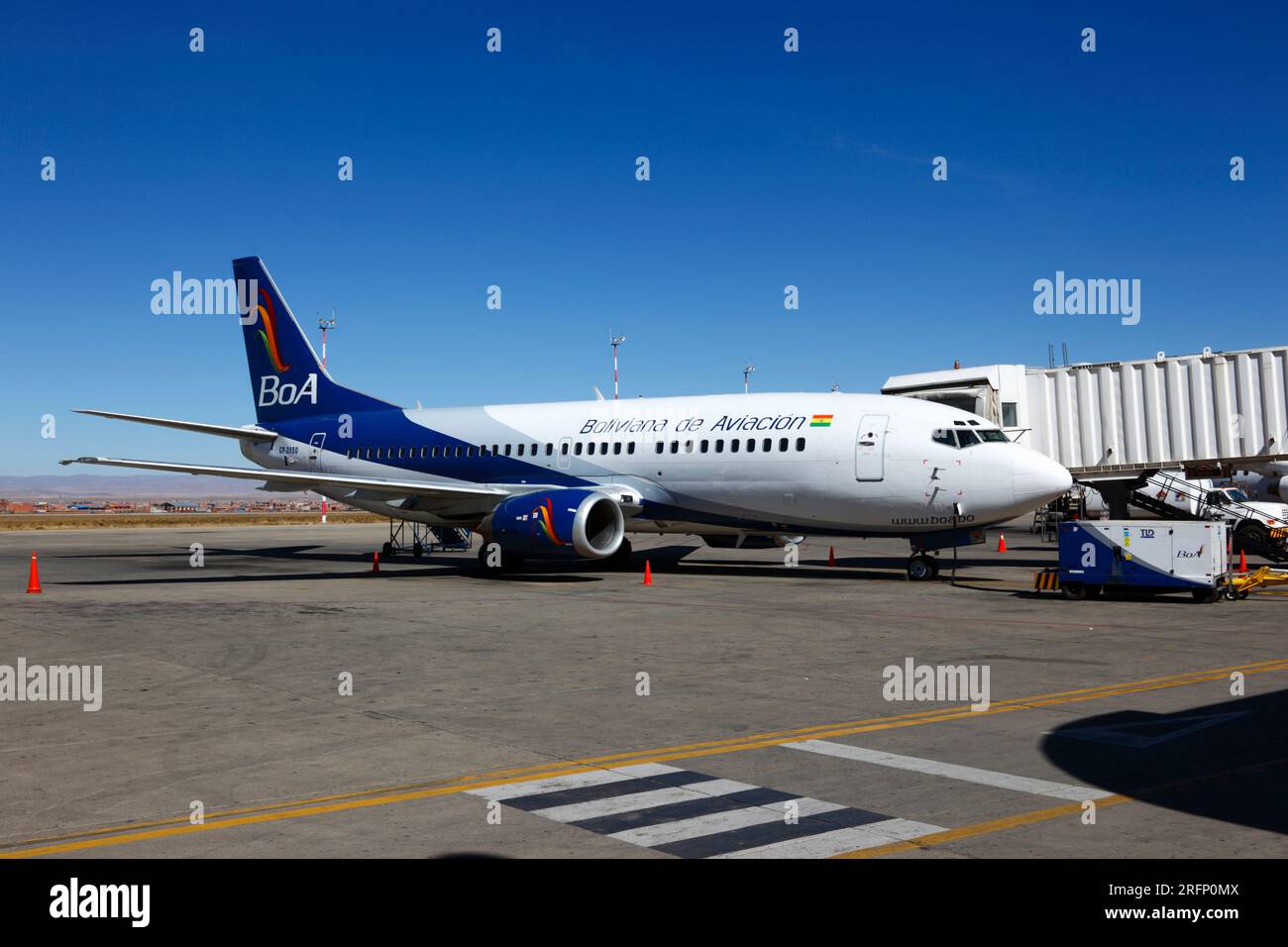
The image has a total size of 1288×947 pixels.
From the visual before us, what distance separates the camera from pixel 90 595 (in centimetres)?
2288

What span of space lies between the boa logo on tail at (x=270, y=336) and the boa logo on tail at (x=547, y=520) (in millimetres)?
13962

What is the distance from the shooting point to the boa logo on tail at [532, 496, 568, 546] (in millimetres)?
25797

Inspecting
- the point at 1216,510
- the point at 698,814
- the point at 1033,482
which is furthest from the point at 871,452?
the point at 698,814

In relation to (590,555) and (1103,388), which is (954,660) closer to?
(590,555)

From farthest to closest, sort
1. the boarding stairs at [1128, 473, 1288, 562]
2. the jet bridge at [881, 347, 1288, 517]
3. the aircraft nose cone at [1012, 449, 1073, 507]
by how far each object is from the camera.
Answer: the boarding stairs at [1128, 473, 1288, 562] < the jet bridge at [881, 347, 1288, 517] < the aircraft nose cone at [1012, 449, 1073, 507]

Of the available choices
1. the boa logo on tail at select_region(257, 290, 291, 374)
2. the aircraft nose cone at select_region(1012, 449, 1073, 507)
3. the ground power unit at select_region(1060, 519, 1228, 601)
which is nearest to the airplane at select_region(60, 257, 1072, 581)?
the aircraft nose cone at select_region(1012, 449, 1073, 507)

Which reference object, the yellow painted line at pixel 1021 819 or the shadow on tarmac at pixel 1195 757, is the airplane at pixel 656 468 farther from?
the yellow painted line at pixel 1021 819

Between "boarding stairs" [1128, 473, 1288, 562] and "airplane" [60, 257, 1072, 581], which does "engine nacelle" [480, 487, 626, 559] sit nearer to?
"airplane" [60, 257, 1072, 581]

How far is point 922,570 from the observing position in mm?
25203

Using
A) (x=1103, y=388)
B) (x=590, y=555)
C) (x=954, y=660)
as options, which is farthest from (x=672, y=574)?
(x=954, y=660)

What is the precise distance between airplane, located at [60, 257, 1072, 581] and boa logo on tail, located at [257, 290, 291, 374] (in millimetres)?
461
